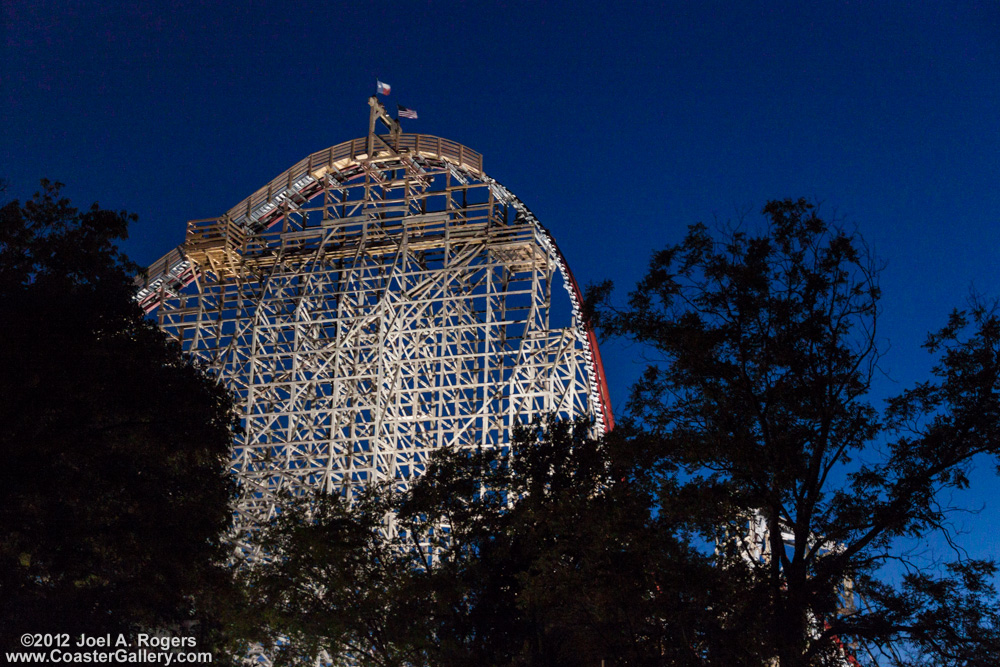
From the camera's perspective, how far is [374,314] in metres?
20.8

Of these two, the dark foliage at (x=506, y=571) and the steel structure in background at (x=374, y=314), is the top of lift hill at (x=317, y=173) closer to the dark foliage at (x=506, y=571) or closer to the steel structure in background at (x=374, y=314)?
the steel structure in background at (x=374, y=314)

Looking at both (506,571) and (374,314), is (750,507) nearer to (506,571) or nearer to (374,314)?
(506,571)

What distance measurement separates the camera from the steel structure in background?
19812mm

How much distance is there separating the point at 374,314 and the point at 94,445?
9860 millimetres

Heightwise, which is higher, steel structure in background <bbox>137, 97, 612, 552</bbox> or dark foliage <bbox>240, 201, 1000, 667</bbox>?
steel structure in background <bbox>137, 97, 612, 552</bbox>

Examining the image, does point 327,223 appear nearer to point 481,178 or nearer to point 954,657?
point 481,178

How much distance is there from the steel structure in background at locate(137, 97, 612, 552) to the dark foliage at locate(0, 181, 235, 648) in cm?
619

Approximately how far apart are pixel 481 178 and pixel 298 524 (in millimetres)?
10916

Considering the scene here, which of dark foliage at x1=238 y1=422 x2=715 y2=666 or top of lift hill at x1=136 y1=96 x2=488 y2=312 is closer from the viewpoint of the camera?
dark foliage at x1=238 y1=422 x2=715 y2=666

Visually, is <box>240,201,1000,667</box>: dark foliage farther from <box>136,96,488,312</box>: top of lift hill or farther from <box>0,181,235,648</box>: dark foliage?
<box>136,96,488,312</box>: top of lift hill

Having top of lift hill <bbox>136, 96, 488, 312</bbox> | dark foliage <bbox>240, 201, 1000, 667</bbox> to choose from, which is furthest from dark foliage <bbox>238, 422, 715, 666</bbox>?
top of lift hill <bbox>136, 96, 488, 312</bbox>

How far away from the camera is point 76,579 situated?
11914 millimetres

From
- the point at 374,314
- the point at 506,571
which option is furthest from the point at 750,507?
the point at 374,314

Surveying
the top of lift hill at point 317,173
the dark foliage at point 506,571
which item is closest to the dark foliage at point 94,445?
the dark foliage at point 506,571
